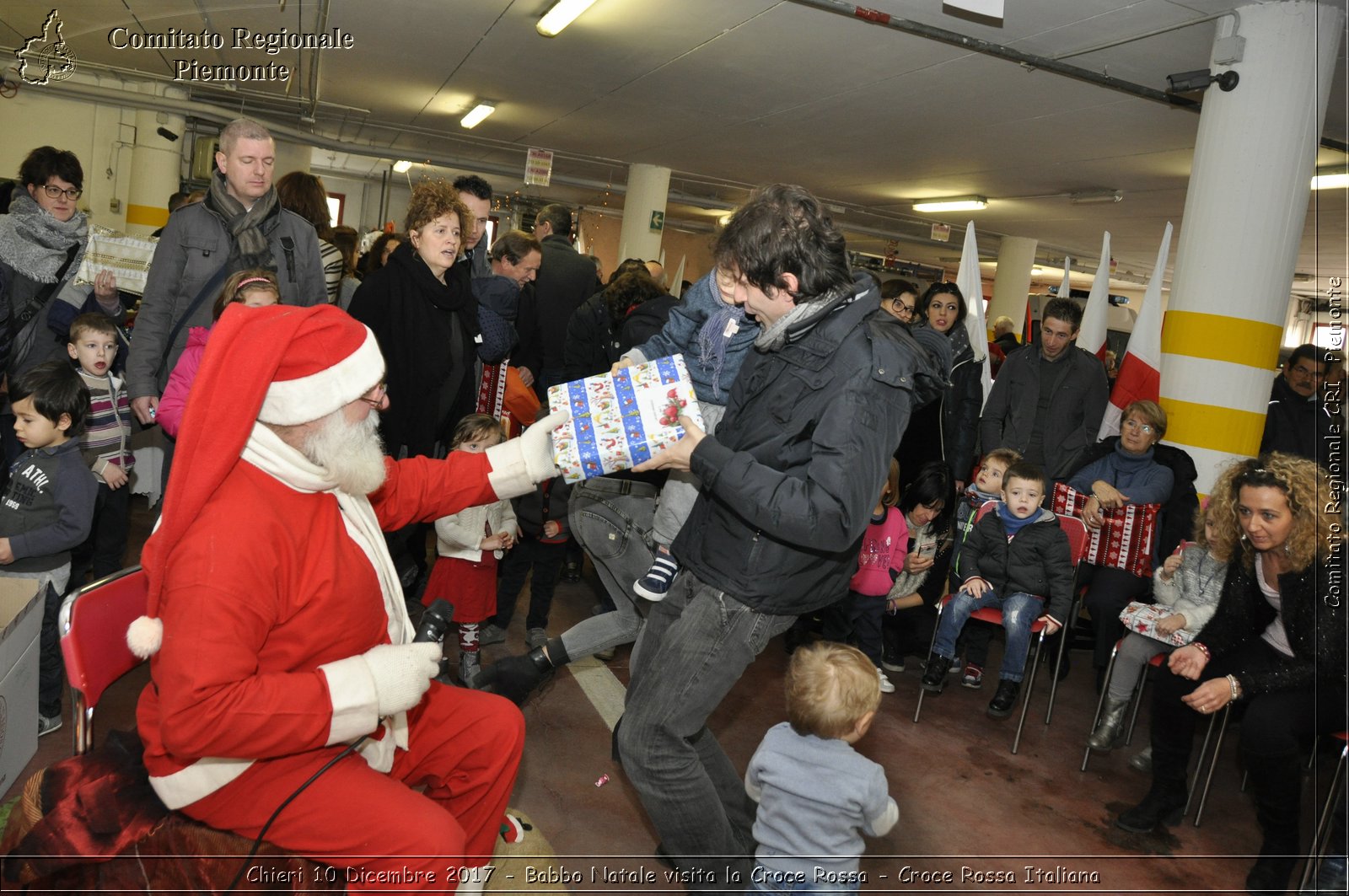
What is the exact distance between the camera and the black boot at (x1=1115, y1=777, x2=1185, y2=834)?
3.47 meters

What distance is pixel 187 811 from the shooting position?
1.84m

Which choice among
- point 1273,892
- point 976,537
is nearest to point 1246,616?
point 1273,892

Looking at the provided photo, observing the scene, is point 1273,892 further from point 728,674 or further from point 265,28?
point 265,28

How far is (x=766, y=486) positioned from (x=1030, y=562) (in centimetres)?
276

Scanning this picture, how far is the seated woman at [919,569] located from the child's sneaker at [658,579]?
7.91 feet

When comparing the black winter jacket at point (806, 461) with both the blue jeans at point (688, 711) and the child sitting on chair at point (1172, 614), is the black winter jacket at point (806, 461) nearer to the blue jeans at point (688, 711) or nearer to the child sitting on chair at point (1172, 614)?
the blue jeans at point (688, 711)

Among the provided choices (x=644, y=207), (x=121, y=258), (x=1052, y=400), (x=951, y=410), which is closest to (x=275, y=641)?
(x=121, y=258)

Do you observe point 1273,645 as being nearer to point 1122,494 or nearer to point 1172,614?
point 1172,614

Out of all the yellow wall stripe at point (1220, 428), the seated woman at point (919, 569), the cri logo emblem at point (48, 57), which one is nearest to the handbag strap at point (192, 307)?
the seated woman at point (919, 569)

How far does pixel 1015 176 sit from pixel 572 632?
33.8 feet

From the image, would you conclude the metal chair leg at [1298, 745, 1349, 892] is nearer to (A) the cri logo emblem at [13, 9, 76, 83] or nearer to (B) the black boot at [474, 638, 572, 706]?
(B) the black boot at [474, 638, 572, 706]

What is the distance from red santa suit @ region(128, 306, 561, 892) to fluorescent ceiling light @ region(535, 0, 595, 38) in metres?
5.75

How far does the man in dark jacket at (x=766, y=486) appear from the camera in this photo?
2.12 m

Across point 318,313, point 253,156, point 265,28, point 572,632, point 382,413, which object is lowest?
point 572,632
